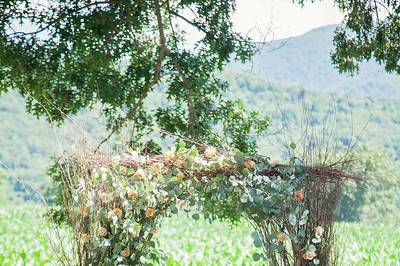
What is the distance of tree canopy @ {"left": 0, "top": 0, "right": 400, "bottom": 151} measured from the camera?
7.81 metres

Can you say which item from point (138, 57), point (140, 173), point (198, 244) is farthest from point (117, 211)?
point (198, 244)

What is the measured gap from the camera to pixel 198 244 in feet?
45.7

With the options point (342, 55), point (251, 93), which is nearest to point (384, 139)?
point (251, 93)

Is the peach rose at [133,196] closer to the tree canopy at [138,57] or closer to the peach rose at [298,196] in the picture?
the peach rose at [298,196]

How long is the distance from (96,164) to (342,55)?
4.71m

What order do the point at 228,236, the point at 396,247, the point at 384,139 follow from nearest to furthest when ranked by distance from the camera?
the point at 396,247 → the point at 228,236 → the point at 384,139

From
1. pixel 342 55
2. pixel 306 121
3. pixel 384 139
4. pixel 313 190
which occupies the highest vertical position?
pixel 342 55

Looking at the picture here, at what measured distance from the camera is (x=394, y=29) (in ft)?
25.8

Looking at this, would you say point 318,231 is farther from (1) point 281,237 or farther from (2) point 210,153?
(2) point 210,153

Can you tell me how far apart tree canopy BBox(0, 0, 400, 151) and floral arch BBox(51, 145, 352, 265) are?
336cm

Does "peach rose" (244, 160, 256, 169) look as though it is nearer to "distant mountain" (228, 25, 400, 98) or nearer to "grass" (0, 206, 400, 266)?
"grass" (0, 206, 400, 266)

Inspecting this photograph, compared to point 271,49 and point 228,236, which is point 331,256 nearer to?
point 271,49

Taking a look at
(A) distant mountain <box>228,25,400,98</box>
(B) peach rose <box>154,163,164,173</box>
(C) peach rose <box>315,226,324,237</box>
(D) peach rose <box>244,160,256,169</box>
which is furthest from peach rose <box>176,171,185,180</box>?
(A) distant mountain <box>228,25,400,98</box>

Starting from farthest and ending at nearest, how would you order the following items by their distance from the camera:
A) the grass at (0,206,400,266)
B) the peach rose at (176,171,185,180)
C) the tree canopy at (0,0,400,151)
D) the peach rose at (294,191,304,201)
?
the grass at (0,206,400,266) → the tree canopy at (0,0,400,151) → the peach rose at (176,171,185,180) → the peach rose at (294,191,304,201)
